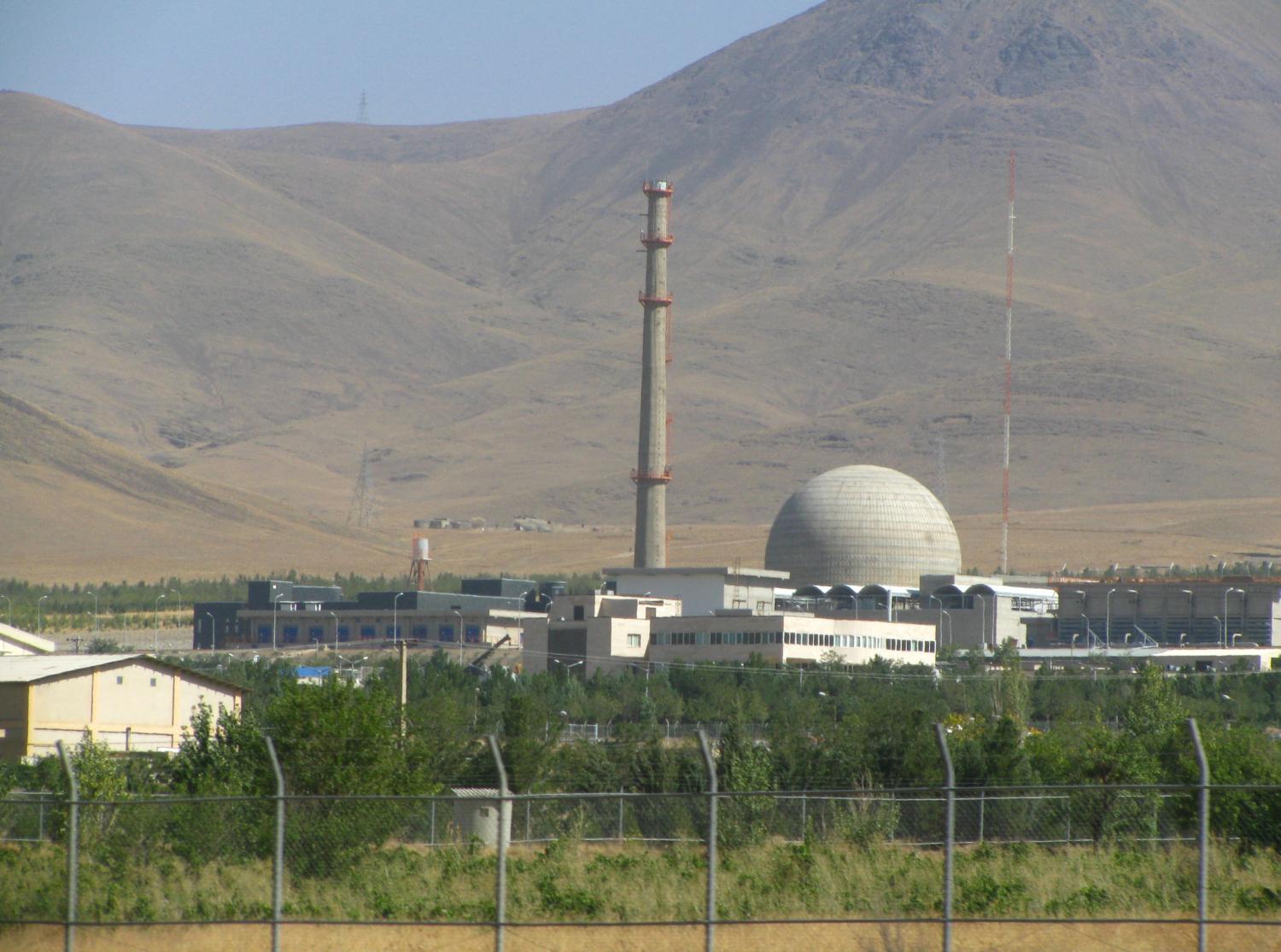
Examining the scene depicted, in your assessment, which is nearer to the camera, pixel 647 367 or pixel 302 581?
pixel 647 367

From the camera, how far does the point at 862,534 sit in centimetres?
12244

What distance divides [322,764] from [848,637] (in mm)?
69310

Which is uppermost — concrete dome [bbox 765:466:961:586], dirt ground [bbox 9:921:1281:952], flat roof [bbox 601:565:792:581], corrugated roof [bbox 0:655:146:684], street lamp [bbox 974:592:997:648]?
concrete dome [bbox 765:466:961:586]

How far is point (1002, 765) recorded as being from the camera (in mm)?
38469

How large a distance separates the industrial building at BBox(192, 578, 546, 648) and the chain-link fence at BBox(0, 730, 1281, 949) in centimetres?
8984

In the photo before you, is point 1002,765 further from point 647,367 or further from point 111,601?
point 111,601

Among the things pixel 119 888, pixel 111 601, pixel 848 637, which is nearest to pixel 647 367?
pixel 848 637

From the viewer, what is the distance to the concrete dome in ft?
402

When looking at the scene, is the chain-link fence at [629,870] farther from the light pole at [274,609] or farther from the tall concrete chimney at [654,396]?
the light pole at [274,609]

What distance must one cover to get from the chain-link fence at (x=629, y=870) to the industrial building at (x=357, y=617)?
89.8 m

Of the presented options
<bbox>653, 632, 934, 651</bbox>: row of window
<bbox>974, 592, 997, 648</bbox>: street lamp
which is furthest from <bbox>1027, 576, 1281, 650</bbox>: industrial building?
<bbox>653, 632, 934, 651</bbox>: row of window

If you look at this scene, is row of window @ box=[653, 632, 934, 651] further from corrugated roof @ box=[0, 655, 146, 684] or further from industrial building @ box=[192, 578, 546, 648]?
corrugated roof @ box=[0, 655, 146, 684]

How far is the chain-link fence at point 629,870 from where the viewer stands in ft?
77.0

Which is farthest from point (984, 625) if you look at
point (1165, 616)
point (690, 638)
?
point (690, 638)
